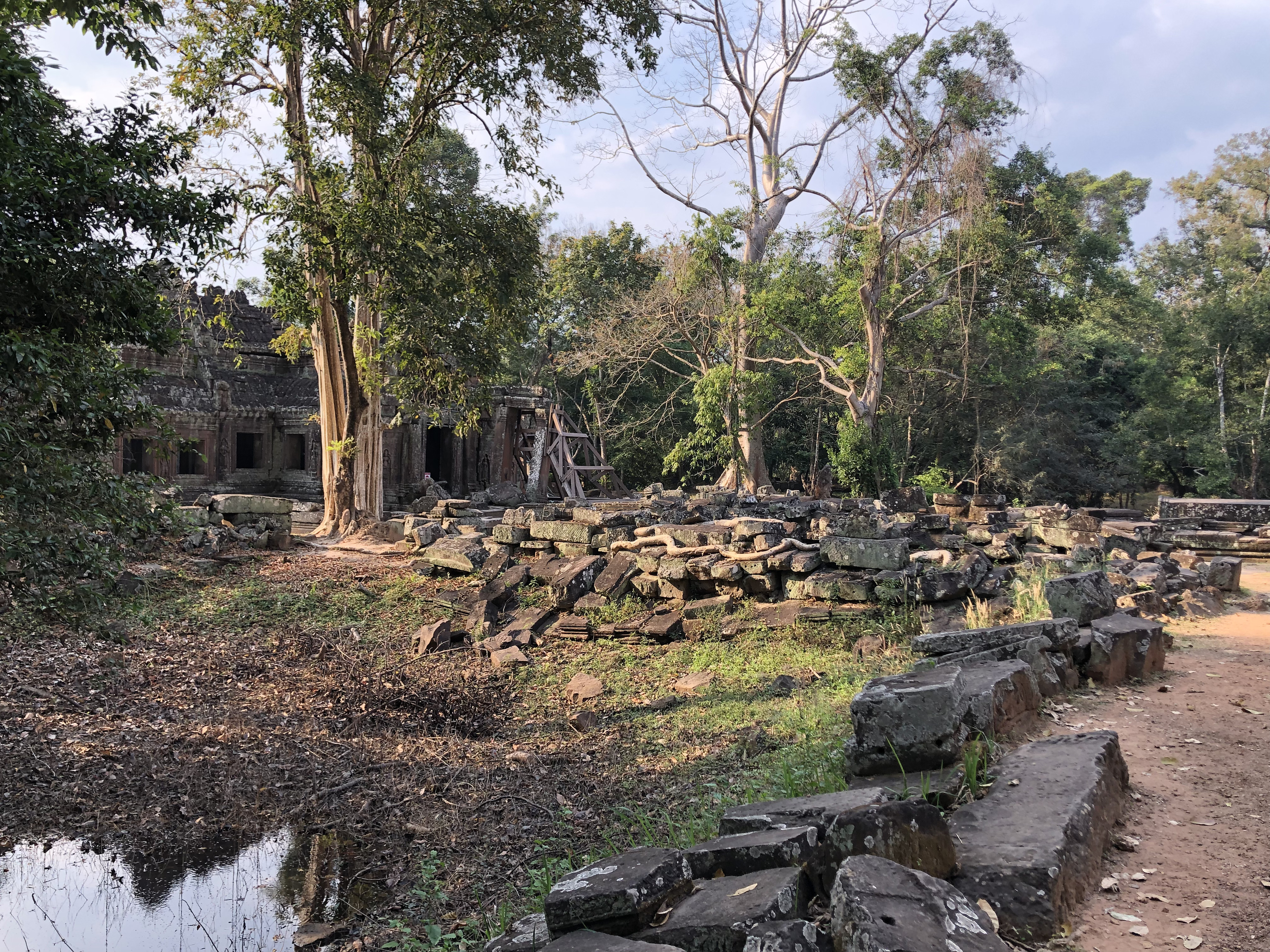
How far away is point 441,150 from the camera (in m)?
29.5

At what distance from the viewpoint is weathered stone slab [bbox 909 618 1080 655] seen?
17.9 ft

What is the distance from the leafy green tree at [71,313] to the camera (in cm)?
452

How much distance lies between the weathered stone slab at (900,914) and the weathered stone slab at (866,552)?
6284 millimetres

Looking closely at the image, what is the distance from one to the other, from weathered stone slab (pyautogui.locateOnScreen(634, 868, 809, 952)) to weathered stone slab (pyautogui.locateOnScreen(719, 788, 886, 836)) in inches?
11.4

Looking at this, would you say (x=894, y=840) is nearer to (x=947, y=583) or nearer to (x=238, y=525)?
(x=947, y=583)

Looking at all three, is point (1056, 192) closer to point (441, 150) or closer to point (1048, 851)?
point (441, 150)

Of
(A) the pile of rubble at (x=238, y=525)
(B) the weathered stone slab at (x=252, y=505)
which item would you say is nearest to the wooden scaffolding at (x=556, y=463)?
(B) the weathered stone slab at (x=252, y=505)

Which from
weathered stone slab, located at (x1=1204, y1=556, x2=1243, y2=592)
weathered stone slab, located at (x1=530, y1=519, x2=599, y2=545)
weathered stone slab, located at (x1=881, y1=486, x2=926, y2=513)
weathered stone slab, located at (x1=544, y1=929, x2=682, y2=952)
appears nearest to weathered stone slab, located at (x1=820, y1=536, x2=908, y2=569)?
weathered stone slab, located at (x1=530, y1=519, x2=599, y2=545)

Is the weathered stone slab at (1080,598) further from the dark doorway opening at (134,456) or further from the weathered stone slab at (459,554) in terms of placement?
the dark doorway opening at (134,456)

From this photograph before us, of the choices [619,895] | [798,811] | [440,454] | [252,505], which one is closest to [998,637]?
[798,811]

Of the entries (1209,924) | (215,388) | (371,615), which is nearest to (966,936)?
(1209,924)

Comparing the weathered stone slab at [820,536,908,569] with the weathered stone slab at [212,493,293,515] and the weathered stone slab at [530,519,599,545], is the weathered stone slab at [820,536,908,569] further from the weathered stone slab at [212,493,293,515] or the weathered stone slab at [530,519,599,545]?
the weathered stone slab at [212,493,293,515]

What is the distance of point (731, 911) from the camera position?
2.64 meters

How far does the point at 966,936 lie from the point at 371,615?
9.47 metres
